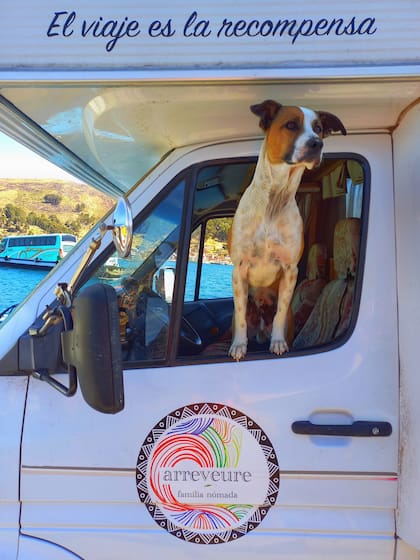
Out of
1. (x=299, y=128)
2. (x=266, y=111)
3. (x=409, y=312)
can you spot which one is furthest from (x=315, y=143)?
(x=409, y=312)

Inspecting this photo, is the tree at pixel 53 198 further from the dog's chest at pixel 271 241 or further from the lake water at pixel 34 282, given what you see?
the dog's chest at pixel 271 241

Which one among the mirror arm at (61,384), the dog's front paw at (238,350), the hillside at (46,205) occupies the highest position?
the hillside at (46,205)

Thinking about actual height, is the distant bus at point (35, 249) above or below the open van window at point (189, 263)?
above

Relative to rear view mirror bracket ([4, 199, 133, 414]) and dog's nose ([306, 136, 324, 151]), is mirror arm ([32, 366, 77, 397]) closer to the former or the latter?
rear view mirror bracket ([4, 199, 133, 414])

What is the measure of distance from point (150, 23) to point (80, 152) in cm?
116

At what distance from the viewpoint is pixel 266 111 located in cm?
194

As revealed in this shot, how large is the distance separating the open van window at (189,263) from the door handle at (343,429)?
27 centimetres

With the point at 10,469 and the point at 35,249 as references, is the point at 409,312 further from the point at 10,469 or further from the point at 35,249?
the point at 35,249

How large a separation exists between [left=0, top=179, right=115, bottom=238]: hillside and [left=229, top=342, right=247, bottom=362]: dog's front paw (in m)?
2.03

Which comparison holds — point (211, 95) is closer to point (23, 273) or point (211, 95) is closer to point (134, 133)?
point (134, 133)

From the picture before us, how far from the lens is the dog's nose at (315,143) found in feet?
6.35

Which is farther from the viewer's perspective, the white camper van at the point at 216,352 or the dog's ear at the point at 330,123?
the dog's ear at the point at 330,123

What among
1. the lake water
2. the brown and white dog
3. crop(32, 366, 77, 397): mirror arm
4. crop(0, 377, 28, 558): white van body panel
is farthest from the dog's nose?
crop(0, 377, 28, 558): white van body panel

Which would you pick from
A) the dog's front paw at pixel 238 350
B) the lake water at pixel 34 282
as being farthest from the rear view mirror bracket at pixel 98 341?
the lake water at pixel 34 282
